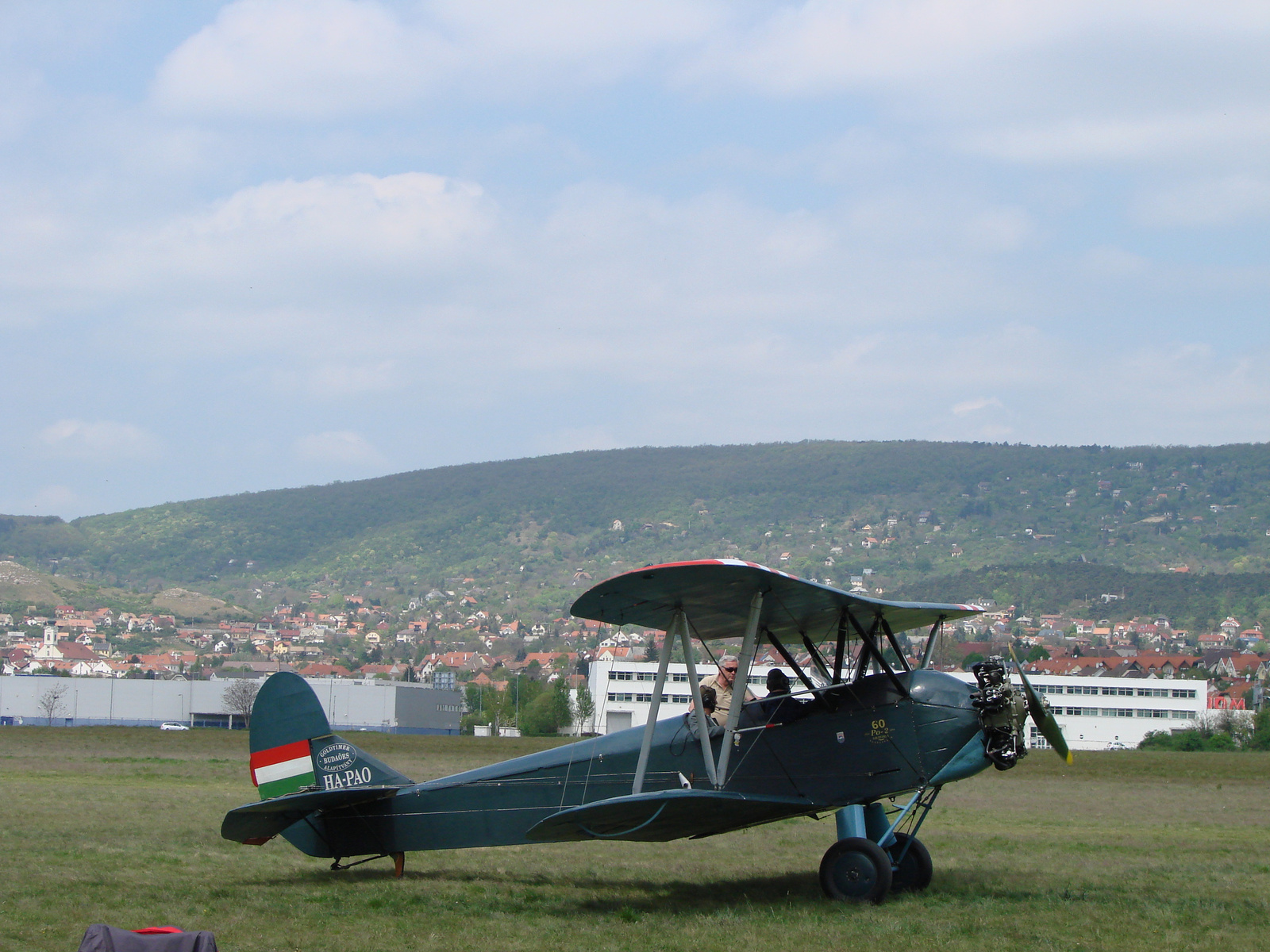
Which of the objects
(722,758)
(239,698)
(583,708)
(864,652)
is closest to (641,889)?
(722,758)

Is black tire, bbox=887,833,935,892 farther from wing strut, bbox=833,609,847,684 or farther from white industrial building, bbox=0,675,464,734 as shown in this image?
Answer: white industrial building, bbox=0,675,464,734

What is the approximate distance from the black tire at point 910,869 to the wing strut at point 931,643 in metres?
1.57

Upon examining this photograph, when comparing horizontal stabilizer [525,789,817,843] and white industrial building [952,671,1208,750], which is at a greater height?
horizontal stabilizer [525,789,817,843]

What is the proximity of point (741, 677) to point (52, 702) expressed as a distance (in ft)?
333

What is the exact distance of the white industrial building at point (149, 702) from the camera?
99.2m

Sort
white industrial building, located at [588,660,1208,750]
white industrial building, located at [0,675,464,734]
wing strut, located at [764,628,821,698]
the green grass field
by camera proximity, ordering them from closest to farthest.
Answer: the green grass field, wing strut, located at [764,628,821,698], white industrial building, located at [588,660,1208,750], white industrial building, located at [0,675,464,734]

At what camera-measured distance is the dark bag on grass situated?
4.47 meters

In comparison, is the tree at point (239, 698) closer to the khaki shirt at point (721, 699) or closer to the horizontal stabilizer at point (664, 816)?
the khaki shirt at point (721, 699)

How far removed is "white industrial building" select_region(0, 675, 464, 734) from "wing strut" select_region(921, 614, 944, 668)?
90.3 metres

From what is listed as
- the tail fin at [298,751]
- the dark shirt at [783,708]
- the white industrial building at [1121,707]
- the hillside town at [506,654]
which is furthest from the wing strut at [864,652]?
the hillside town at [506,654]

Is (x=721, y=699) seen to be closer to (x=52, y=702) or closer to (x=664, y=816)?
(x=664, y=816)

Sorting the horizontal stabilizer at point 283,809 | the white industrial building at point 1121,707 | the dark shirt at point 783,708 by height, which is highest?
the dark shirt at point 783,708

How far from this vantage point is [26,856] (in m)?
11.4

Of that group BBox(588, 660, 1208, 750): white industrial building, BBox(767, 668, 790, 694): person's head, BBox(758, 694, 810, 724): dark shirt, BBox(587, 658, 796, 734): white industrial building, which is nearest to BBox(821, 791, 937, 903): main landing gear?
BBox(758, 694, 810, 724): dark shirt
